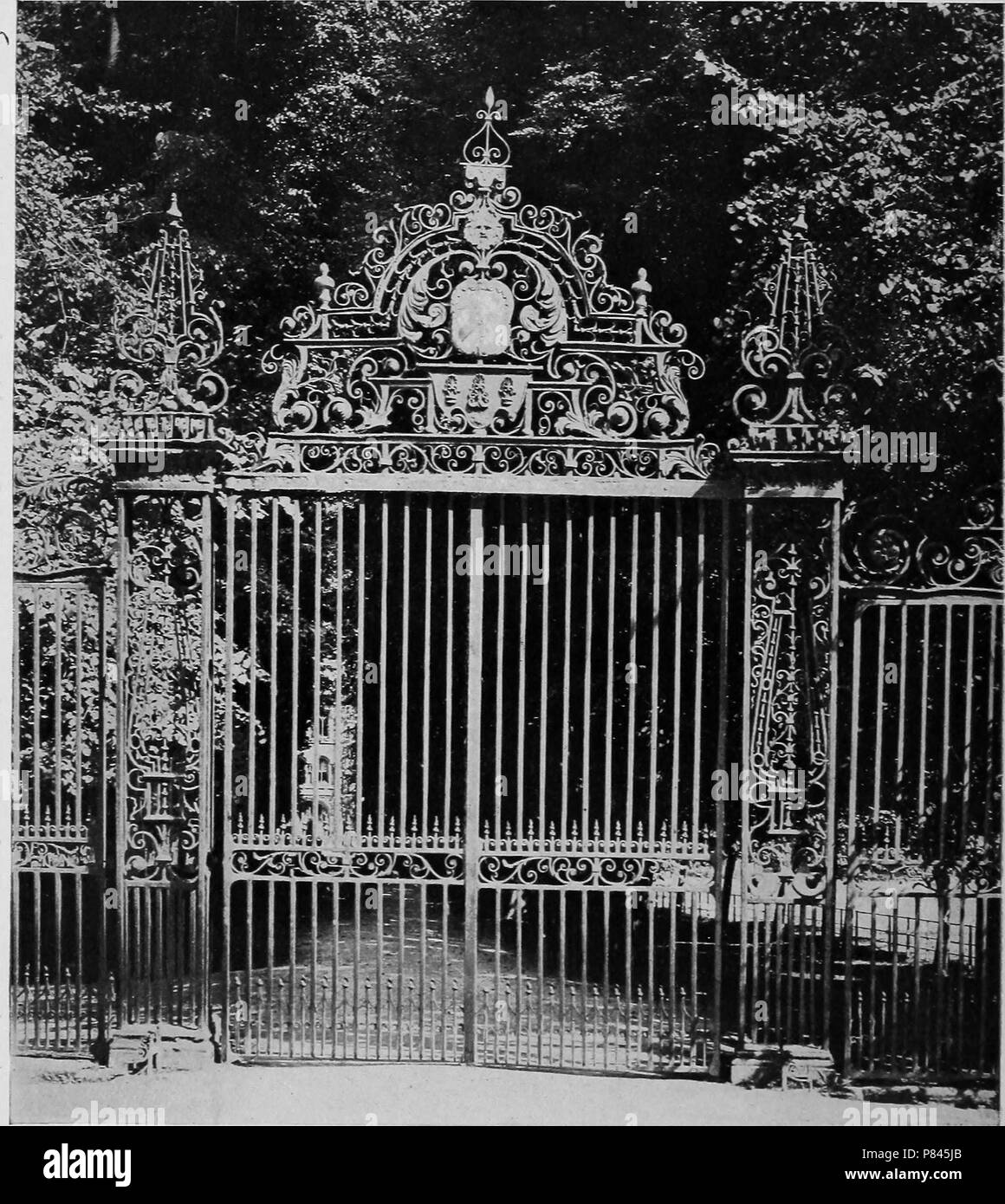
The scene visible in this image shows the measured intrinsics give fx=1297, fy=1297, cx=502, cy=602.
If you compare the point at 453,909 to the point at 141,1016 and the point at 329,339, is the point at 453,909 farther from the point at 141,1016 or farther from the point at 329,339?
the point at 329,339

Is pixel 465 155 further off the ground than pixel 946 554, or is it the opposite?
pixel 465 155

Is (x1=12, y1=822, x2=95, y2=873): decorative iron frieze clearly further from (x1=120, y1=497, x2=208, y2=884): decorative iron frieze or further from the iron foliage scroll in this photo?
the iron foliage scroll

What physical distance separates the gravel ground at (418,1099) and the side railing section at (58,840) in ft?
0.91

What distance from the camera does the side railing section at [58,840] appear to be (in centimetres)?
601

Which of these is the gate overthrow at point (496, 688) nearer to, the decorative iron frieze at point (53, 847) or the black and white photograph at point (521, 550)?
the black and white photograph at point (521, 550)

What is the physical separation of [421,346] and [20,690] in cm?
245

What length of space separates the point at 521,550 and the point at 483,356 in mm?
904

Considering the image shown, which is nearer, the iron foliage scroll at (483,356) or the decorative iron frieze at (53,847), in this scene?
the iron foliage scroll at (483,356)

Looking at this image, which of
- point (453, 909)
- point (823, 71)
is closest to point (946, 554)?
point (823, 71)

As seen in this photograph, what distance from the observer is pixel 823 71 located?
5988 mm

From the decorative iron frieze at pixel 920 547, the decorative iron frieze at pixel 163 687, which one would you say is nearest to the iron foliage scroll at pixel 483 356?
the decorative iron frieze at pixel 163 687

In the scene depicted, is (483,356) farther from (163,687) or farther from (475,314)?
(163,687)

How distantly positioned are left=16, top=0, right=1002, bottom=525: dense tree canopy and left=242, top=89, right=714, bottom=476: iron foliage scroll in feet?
0.37

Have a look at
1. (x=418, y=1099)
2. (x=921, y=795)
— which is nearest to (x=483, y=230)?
(x=921, y=795)
